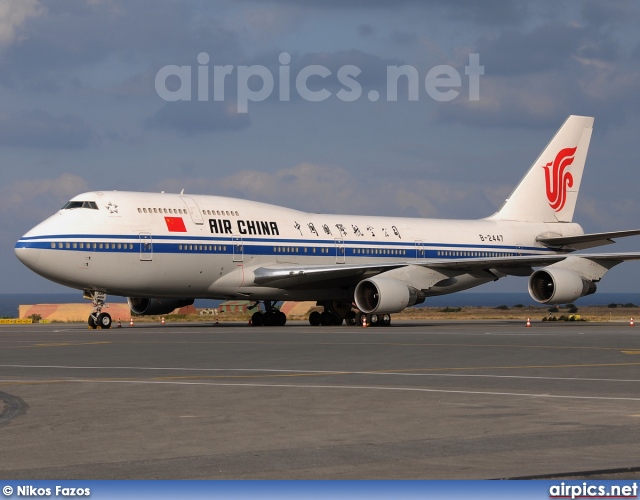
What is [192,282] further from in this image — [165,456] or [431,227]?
[165,456]

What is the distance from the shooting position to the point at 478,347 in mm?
24859

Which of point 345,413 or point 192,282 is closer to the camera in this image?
point 345,413

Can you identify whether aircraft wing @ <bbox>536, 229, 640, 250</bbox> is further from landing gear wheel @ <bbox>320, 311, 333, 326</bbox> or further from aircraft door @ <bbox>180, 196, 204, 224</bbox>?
aircraft door @ <bbox>180, 196, 204, 224</bbox>

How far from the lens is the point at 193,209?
39.9m

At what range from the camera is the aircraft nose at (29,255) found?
3653 centimetres

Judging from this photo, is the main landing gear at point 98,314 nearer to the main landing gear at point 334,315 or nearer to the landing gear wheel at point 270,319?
the landing gear wheel at point 270,319

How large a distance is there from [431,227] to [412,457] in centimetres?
3936

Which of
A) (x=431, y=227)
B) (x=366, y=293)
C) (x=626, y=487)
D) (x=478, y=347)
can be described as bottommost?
(x=626, y=487)

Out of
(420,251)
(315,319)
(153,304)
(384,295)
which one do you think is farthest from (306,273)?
(420,251)

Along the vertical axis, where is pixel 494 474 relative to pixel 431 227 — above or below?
below

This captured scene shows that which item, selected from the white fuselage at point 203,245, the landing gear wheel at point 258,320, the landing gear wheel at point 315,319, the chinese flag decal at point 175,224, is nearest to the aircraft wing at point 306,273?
the white fuselage at point 203,245

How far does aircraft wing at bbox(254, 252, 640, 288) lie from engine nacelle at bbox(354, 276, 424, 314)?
0.87m

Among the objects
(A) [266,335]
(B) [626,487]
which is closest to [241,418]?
(B) [626,487]

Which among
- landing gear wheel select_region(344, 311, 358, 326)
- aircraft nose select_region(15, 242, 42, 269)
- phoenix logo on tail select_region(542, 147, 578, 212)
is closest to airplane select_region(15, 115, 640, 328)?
aircraft nose select_region(15, 242, 42, 269)
